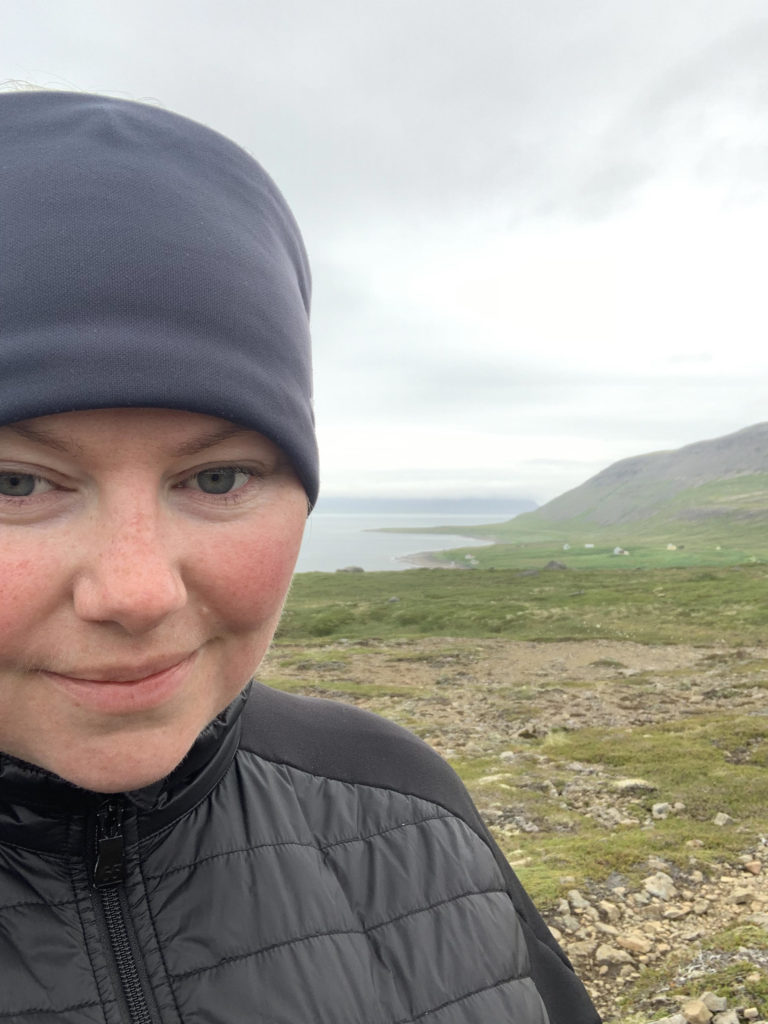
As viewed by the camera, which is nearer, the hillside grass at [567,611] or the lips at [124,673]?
the lips at [124,673]

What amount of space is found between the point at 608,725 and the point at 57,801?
52.1 ft

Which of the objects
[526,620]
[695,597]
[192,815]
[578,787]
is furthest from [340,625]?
[192,815]

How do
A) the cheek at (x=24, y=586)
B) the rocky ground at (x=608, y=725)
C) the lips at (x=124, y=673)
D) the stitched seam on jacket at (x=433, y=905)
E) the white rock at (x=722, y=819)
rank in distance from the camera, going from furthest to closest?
the white rock at (x=722, y=819) < the rocky ground at (x=608, y=725) < the stitched seam on jacket at (x=433, y=905) < the lips at (x=124, y=673) < the cheek at (x=24, y=586)

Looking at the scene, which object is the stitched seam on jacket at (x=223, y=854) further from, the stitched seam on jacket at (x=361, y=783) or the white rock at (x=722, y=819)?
the white rock at (x=722, y=819)

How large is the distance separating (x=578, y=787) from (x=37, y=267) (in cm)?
1149

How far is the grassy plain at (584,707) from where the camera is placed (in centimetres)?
836

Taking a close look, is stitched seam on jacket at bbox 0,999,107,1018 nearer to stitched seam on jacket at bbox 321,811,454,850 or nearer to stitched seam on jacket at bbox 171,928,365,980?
stitched seam on jacket at bbox 171,928,365,980

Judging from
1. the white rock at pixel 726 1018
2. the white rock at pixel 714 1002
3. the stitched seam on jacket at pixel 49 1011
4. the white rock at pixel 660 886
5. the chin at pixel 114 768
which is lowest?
the white rock at pixel 660 886

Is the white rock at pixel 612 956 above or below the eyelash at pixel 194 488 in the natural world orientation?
below

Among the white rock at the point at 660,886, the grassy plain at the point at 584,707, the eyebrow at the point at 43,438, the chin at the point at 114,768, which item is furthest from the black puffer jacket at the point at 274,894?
the white rock at the point at 660,886

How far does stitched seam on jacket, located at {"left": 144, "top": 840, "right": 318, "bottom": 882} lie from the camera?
6.52 feet

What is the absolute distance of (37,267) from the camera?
1523 millimetres

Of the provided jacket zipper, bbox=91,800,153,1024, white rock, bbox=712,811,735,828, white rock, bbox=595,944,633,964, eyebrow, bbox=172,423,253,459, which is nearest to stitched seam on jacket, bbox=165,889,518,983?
jacket zipper, bbox=91,800,153,1024

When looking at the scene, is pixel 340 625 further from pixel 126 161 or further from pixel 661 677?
pixel 126 161
